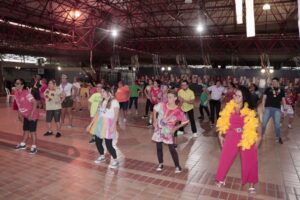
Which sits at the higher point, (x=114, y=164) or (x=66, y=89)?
(x=66, y=89)

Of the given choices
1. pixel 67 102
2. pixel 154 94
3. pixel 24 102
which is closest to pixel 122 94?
pixel 154 94

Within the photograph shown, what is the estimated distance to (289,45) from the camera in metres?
19.1

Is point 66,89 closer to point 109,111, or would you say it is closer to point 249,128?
point 109,111

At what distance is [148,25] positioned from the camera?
18.4 metres

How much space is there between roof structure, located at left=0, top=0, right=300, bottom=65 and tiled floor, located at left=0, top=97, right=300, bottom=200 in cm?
1009

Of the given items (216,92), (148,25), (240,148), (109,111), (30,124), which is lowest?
(240,148)

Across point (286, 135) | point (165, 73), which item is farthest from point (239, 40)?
point (286, 135)

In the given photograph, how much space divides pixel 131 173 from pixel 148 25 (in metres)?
15.1

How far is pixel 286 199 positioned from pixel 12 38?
1790 cm

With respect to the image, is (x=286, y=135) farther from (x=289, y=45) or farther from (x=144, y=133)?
(x=289, y=45)

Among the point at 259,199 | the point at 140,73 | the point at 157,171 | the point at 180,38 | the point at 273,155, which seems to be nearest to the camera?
the point at 259,199

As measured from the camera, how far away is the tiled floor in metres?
3.87

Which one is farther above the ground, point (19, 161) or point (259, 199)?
point (19, 161)

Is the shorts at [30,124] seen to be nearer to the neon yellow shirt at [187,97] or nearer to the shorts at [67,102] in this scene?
the shorts at [67,102]
